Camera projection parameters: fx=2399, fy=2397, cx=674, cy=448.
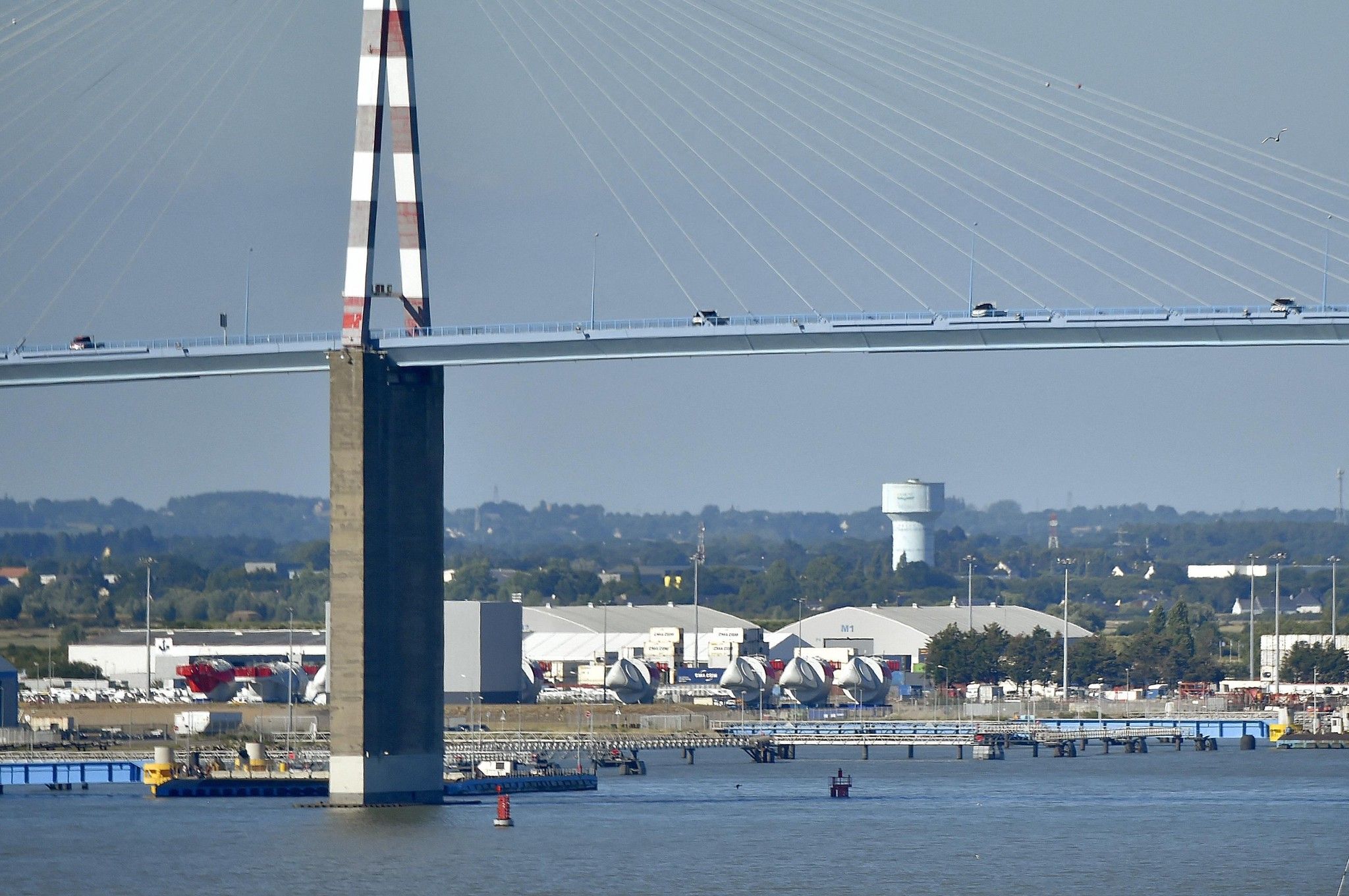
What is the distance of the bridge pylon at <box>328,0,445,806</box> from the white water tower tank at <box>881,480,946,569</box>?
142733 mm

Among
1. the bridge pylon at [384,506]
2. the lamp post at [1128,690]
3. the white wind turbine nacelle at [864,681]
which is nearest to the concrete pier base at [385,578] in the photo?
the bridge pylon at [384,506]

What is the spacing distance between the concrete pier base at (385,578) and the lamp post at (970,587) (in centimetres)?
5753

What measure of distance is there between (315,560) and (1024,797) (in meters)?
95.8

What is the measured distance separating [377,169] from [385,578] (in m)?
6.94

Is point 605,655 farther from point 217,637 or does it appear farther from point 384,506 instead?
point 384,506

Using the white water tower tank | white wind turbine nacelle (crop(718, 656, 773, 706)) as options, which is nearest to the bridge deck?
white wind turbine nacelle (crop(718, 656, 773, 706))

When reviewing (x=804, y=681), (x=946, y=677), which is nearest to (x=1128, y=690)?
(x=946, y=677)

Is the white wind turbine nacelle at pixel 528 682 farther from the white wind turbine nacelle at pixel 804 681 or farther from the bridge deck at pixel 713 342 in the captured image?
the bridge deck at pixel 713 342

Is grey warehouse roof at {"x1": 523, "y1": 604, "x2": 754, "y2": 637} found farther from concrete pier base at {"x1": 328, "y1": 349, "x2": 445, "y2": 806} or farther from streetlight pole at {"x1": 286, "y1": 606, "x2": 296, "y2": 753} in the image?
concrete pier base at {"x1": 328, "y1": 349, "x2": 445, "y2": 806}

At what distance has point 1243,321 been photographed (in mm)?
37906

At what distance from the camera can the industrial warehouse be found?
249ft

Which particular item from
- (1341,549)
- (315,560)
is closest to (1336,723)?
(315,560)

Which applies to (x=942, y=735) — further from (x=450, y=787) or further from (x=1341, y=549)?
(x=1341, y=549)

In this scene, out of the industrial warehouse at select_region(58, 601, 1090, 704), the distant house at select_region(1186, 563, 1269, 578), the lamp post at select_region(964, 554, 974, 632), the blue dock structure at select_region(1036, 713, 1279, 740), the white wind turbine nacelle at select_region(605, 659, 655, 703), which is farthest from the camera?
the distant house at select_region(1186, 563, 1269, 578)
